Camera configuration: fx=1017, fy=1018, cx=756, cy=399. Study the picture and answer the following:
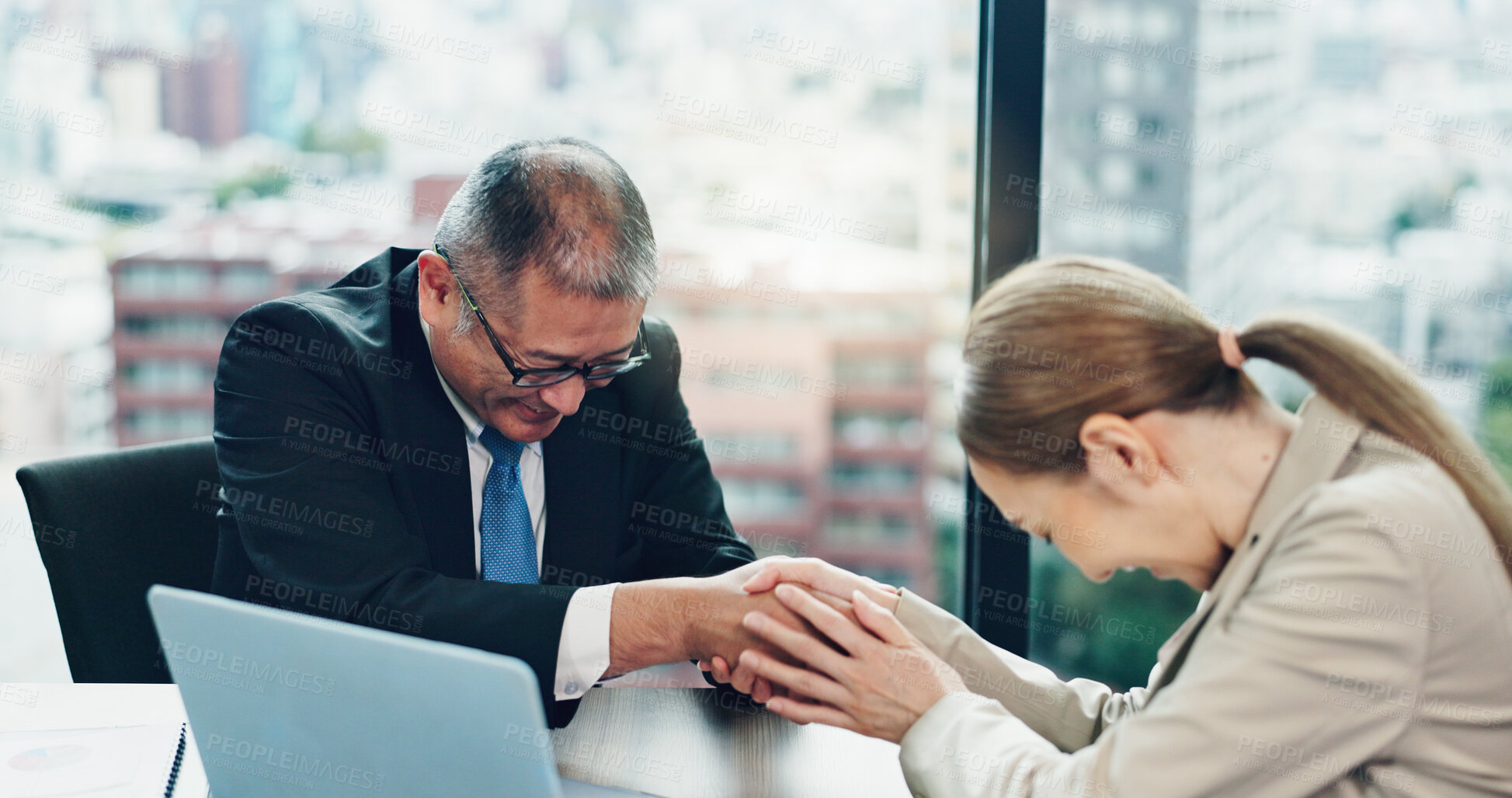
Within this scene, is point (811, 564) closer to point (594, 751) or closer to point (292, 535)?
point (594, 751)

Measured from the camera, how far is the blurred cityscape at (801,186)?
2.04 m

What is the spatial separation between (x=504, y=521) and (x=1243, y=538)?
104 cm

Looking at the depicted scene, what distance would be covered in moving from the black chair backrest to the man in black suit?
14 cm

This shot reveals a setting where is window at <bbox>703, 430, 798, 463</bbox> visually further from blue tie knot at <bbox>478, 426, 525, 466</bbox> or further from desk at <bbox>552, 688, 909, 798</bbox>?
desk at <bbox>552, 688, 909, 798</bbox>

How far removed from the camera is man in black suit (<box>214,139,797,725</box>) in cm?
133

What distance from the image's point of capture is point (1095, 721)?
A: 122cm

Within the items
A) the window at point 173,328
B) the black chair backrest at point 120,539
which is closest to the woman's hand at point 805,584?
the black chair backrest at point 120,539

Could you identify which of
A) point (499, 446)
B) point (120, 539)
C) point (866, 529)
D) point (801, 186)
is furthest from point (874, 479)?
point (120, 539)

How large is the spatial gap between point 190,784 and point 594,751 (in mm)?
444

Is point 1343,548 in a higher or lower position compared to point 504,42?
lower

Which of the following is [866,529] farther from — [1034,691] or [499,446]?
[1034,691]

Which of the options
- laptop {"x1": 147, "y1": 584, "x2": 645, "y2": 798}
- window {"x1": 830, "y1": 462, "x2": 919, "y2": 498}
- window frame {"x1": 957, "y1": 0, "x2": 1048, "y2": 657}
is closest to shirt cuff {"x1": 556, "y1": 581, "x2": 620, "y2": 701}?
laptop {"x1": 147, "y1": 584, "x2": 645, "y2": 798}

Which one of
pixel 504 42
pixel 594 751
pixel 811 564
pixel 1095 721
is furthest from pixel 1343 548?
pixel 504 42

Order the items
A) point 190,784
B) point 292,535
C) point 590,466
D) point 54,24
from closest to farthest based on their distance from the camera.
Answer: point 190,784 → point 292,535 → point 590,466 → point 54,24
